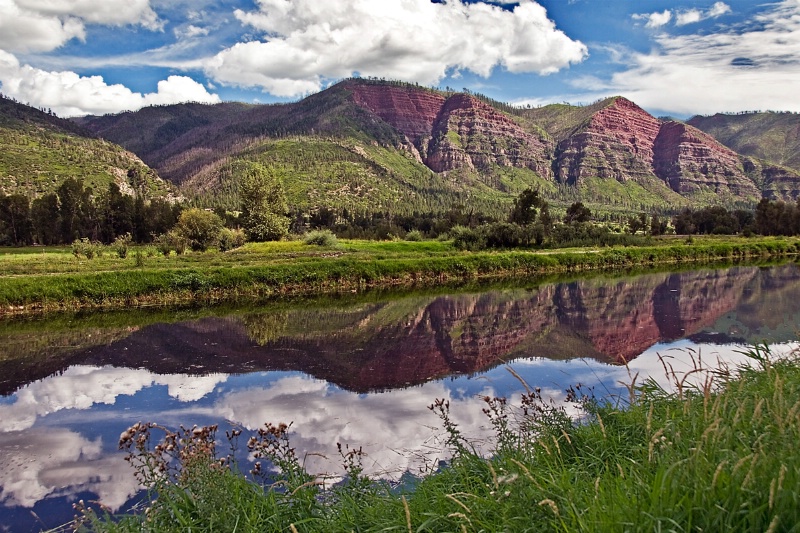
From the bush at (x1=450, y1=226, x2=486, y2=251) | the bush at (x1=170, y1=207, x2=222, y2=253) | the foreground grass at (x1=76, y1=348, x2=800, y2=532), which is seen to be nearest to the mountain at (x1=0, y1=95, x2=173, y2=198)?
the bush at (x1=170, y1=207, x2=222, y2=253)

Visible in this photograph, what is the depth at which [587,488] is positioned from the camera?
4.97m

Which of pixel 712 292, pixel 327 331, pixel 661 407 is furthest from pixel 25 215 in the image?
pixel 661 407

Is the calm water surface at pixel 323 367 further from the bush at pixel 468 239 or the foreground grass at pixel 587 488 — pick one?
the bush at pixel 468 239

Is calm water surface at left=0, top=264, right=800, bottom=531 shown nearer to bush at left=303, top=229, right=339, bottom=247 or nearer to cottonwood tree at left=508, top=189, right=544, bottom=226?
bush at left=303, top=229, right=339, bottom=247

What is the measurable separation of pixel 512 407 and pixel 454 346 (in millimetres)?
7712

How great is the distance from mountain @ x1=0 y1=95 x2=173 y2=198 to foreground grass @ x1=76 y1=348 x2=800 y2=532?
103 metres

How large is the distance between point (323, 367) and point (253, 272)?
Result: 65.2 feet

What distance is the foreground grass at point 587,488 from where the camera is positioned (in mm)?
3543

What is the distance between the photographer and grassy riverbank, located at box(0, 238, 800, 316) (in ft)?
98.6

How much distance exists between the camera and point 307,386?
1492cm

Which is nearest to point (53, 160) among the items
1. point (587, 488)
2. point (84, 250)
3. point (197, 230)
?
point (197, 230)

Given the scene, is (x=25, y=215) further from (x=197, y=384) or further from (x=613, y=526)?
(x=613, y=526)

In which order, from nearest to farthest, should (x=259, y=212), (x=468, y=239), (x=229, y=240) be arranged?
(x=229, y=240) → (x=468, y=239) → (x=259, y=212)

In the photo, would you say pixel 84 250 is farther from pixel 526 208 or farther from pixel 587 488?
pixel 587 488
